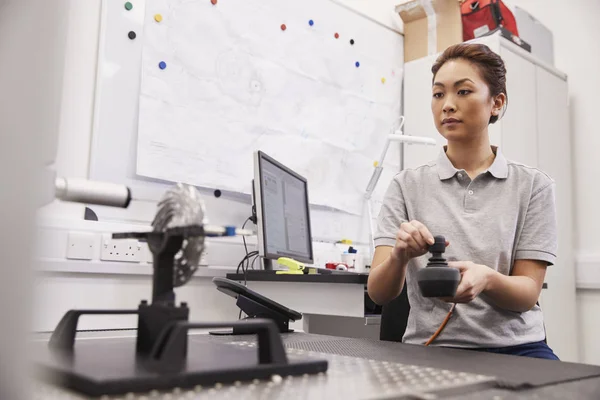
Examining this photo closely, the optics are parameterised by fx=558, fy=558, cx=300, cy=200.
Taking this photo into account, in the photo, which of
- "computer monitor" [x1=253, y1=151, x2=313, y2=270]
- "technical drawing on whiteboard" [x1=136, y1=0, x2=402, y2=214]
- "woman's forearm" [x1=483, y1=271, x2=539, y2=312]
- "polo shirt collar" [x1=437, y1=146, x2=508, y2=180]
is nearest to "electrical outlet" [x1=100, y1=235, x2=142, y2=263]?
"technical drawing on whiteboard" [x1=136, y1=0, x2=402, y2=214]

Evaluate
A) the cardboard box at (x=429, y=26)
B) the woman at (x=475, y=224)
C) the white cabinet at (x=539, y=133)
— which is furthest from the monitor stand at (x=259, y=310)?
the cardboard box at (x=429, y=26)

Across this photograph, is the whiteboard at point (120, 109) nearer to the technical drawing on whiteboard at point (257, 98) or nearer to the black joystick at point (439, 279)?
the technical drawing on whiteboard at point (257, 98)

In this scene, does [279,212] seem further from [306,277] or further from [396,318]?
[396,318]

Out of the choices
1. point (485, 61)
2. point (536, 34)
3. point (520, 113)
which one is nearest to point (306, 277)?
point (485, 61)

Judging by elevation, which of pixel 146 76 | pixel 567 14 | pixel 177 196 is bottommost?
pixel 177 196

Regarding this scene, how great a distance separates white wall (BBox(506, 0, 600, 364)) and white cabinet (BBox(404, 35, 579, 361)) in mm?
76

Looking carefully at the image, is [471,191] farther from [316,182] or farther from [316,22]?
[316,22]

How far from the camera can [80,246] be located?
5.20 ft

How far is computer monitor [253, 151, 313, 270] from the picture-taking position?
5.78 feet

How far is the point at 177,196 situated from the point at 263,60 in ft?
5.99

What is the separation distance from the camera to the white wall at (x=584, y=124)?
2.80 m

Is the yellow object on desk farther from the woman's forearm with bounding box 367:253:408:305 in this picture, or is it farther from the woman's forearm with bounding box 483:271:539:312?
the woman's forearm with bounding box 483:271:539:312

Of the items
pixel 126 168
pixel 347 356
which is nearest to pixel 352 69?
pixel 126 168

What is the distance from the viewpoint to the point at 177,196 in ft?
1.58
